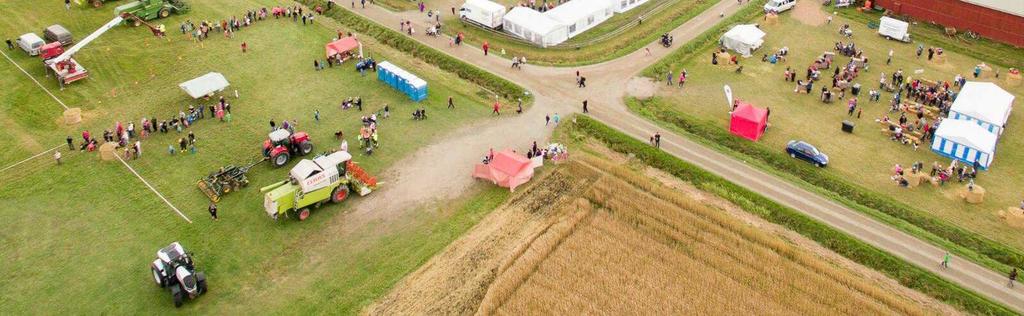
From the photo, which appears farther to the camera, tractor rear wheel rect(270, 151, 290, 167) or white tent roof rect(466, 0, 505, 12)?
white tent roof rect(466, 0, 505, 12)

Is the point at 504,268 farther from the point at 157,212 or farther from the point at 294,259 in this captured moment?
the point at 157,212

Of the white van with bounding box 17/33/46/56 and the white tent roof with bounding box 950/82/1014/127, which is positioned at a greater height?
the white tent roof with bounding box 950/82/1014/127

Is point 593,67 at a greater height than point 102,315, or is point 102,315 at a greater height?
point 593,67

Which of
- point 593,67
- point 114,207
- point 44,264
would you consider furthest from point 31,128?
point 593,67

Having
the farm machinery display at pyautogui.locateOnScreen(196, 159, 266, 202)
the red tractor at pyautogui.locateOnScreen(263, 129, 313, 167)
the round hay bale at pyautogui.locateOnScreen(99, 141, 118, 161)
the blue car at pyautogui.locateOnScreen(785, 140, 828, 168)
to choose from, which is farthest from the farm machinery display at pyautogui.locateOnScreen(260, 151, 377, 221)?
the blue car at pyautogui.locateOnScreen(785, 140, 828, 168)

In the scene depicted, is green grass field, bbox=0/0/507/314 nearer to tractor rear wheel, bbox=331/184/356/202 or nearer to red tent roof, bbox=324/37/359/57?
tractor rear wheel, bbox=331/184/356/202
